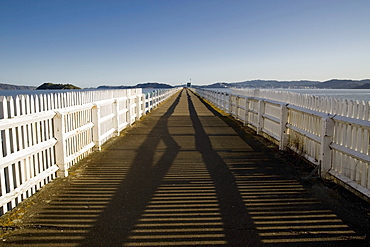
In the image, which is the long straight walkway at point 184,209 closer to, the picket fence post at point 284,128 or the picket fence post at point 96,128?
the picket fence post at point 96,128

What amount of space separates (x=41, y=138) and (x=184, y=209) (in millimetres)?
2970

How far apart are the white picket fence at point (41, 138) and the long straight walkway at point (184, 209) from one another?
1.46 feet

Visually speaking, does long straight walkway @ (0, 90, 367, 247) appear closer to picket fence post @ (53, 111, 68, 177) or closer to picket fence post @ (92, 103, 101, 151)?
picket fence post @ (53, 111, 68, 177)

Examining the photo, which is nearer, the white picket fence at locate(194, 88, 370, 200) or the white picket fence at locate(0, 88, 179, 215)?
the white picket fence at locate(0, 88, 179, 215)

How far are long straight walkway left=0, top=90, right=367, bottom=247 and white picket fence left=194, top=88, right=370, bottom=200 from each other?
0.75 metres

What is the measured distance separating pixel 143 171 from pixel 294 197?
304cm

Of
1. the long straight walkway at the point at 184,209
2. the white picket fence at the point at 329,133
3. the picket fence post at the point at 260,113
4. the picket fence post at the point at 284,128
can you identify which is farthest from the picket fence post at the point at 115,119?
the picket fence post at the point at 284,128

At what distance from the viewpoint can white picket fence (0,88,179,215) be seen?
448 cm

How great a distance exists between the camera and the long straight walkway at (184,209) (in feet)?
12.0

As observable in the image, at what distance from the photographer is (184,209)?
4516 millimetres

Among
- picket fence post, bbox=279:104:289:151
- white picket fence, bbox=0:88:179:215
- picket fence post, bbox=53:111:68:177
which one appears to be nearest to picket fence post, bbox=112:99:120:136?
white picket fence, bbox=0:88:179:215

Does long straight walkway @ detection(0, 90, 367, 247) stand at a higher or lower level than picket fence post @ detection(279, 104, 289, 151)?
lower

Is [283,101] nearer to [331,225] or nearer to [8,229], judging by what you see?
[331,225]

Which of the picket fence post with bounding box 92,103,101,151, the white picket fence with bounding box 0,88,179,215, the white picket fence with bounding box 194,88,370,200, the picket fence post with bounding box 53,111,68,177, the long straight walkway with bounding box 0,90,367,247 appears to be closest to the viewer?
the long straight walkway with bounding box 0,90,367,247
